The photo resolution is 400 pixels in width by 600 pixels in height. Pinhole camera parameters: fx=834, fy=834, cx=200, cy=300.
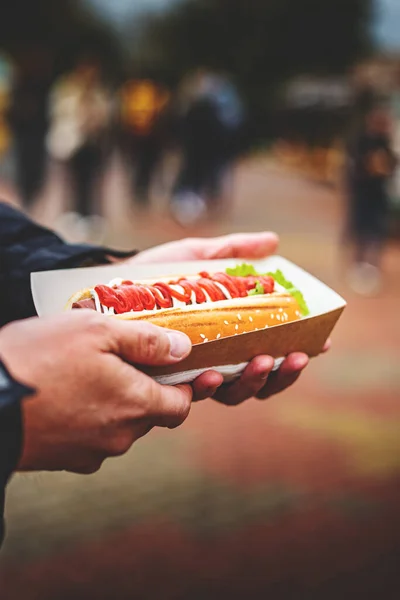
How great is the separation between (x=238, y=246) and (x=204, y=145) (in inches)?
354

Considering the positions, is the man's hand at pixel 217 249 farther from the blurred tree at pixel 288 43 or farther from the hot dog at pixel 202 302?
the blurred tree at pixel 288 43

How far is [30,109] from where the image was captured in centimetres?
924

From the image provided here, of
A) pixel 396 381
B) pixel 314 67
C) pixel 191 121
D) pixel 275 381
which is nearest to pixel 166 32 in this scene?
pixel 314 67

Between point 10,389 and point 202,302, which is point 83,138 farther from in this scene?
point 10,389

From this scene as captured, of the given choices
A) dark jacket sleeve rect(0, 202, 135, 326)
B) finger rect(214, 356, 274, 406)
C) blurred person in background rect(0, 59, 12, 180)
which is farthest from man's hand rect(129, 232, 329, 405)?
A: blurred person in background rect(0, 59, 12, 180)

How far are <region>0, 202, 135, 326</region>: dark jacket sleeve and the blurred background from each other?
420 millimetres

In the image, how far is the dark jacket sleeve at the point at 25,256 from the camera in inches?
80.2

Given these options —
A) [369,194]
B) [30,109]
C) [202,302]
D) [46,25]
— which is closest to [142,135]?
[30,109]

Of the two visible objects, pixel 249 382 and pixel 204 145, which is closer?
pixel 249 382

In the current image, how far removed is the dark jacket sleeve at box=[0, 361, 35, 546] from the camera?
133cm

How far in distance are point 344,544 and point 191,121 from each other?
8.35 m

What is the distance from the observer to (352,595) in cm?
308

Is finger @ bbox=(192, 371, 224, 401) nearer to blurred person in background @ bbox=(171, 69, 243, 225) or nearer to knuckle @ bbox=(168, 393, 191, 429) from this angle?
knuckle @ bbox=(168, 393, 191, 429)

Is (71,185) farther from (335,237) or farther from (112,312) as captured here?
(112,312)
